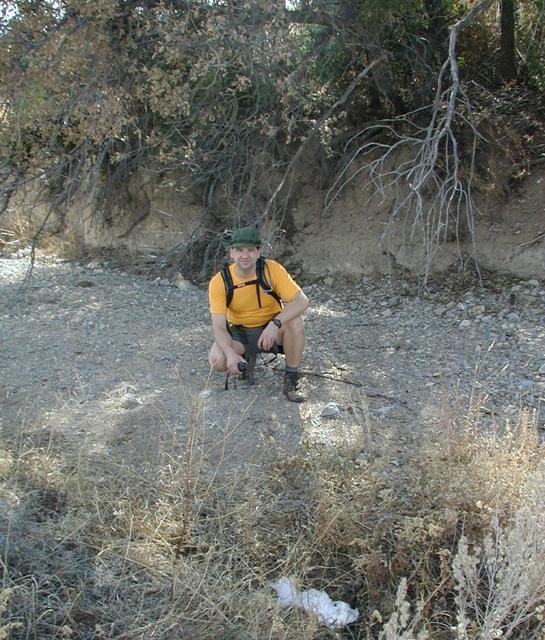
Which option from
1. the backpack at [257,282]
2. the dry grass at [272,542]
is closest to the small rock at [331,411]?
the dry grass at [272,542]

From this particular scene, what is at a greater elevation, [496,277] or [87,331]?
[496,277]

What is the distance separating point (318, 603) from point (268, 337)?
1.92 m

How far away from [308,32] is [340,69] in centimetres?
71

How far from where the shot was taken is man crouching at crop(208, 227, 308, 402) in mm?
4524

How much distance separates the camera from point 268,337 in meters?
4.54

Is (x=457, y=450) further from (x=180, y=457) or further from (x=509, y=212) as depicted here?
(x=509, y=212)

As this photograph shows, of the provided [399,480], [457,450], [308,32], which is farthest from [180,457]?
[308,32]

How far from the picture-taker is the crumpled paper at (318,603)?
289 centimetres

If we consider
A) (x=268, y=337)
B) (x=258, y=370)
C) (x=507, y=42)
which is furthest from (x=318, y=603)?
(x=507, y=42)

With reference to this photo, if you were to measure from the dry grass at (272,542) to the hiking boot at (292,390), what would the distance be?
0.88 meters

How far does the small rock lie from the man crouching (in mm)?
197

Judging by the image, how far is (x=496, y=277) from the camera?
6902mm

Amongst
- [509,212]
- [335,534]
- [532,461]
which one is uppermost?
[509,212]

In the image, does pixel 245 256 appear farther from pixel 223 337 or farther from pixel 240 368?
pixel 240 368
